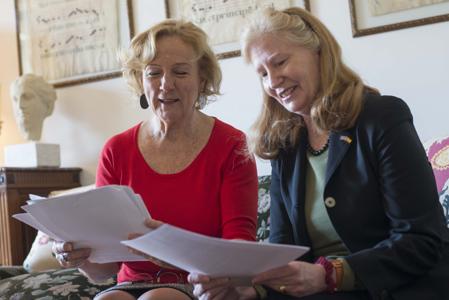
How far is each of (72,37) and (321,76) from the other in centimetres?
211

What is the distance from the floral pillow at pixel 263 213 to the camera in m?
2.09

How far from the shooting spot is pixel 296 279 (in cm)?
109

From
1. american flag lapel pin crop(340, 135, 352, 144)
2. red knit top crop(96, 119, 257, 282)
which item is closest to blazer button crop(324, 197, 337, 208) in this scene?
american flag lapel pin crop(340, 135, 352, 144)

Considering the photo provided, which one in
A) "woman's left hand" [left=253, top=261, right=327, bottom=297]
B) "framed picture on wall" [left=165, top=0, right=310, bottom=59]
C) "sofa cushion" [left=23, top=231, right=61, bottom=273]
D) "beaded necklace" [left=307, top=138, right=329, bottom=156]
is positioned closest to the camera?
"woman's left hand" [left=253, top=261, right=327, bottom=297]

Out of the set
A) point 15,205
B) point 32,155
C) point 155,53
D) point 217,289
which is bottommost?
point 217,289

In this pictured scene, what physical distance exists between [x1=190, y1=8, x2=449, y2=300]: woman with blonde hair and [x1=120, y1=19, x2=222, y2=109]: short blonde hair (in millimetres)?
308

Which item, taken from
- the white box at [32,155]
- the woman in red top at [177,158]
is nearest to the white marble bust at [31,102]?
the white box at [32,155]

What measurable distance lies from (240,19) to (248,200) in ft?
4.28

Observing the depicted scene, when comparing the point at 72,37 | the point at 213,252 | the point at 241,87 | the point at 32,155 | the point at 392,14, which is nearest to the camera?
the point at 213,252

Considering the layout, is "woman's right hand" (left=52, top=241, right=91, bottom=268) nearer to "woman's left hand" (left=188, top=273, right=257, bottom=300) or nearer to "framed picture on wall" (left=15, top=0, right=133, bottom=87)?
"woman's left hand" (left=188, top=273, right=257, bottom=300)

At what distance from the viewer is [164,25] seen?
1659 mm

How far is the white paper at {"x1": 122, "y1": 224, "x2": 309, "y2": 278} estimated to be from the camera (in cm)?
96

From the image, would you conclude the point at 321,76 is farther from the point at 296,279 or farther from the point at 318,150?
the point at 296,279

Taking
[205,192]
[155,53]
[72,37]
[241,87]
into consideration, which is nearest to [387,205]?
[205,192]
